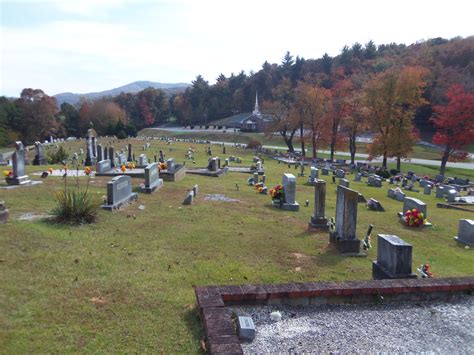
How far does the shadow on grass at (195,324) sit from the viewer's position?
5453 mm

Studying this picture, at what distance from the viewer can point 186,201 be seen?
14797 millimetres

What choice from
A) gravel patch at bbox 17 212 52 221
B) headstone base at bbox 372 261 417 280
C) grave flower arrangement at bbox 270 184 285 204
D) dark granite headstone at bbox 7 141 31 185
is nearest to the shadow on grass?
headstone base at bbox 372 261 417 280

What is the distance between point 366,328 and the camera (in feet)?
19.4

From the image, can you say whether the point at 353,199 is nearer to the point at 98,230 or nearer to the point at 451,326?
the point at 451,326

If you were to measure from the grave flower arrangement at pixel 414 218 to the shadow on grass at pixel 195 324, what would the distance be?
10.4 metres

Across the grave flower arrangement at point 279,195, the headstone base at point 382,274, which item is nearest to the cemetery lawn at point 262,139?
the grave flower arrangement at point 279,195

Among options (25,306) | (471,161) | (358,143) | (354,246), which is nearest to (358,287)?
(354,246)

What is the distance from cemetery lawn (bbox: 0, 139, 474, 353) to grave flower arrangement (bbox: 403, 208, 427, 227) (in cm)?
41

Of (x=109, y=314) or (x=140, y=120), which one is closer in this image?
(x=109, y=314)

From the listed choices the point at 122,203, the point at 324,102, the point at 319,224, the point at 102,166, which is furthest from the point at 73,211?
the point at 324,102

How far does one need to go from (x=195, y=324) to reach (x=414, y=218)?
10.8 m

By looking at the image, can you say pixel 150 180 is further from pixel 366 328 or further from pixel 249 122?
pixel 249 122

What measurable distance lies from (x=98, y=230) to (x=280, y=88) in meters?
51.3

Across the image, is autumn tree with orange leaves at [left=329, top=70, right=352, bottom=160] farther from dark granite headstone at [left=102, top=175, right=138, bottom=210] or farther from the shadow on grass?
the shadow on grass
